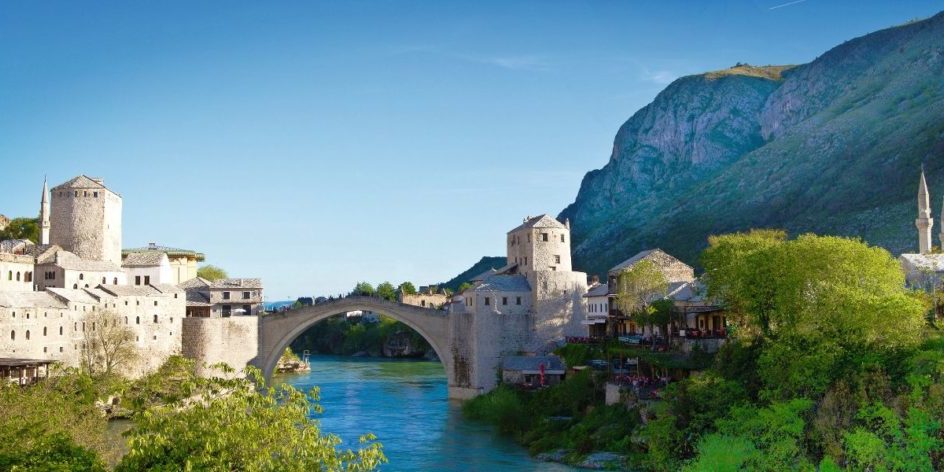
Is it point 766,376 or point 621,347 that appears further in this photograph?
point 621,347

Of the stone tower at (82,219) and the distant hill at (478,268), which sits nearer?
the stone tower at (82,219)

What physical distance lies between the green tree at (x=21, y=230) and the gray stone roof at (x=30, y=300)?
1042 inches

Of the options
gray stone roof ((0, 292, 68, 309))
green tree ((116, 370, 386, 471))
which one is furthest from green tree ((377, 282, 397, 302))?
green tree ((116, 370, 386, 471))

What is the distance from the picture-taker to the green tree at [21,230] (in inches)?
3263

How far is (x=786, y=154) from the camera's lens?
13888cm

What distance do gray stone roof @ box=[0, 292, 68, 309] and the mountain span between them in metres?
65.8

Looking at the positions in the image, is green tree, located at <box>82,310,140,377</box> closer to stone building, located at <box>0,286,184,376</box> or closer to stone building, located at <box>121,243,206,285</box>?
stone building, located at <box>0,286,184,376</box>

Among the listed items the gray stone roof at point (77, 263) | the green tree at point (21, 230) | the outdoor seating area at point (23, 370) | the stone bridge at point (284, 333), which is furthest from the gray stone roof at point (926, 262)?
the green tree at point (21, 230)

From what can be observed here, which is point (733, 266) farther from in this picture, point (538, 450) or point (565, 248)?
point (565, 248)

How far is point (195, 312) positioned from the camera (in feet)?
249

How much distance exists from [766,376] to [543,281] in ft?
84.5

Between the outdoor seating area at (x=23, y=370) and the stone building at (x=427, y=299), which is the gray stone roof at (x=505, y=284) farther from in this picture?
the stone building at (x=427, y=299)

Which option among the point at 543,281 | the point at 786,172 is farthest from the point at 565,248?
the point at 786,172

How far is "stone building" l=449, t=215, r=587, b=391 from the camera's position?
62875 millimetres
